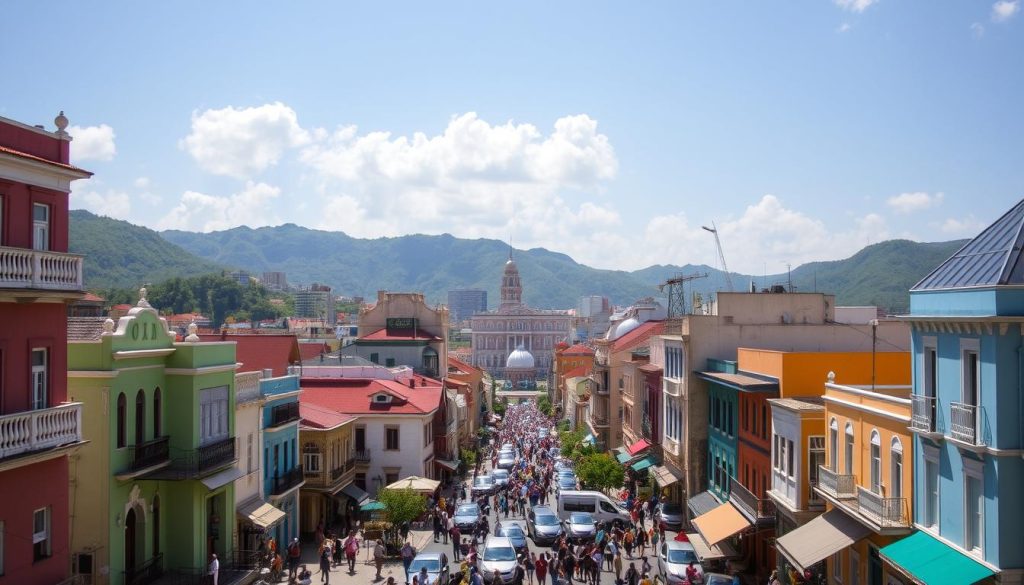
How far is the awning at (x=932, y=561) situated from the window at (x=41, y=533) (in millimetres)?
17253

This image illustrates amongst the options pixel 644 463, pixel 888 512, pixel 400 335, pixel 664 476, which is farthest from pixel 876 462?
pixel 400 335

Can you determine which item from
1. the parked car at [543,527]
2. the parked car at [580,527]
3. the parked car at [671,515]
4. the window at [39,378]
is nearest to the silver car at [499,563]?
the parked car at [580,527]

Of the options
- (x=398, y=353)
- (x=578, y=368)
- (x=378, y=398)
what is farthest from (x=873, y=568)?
(x=578, y=368)

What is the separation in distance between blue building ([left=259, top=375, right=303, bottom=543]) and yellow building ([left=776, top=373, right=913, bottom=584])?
62.5 ft

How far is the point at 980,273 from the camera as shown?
66.4 feet

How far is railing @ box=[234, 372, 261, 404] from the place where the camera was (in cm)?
3266

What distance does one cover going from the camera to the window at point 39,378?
18.2 meters

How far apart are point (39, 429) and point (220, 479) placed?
35.7ft

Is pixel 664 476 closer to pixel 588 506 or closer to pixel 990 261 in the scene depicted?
pixel 588 506

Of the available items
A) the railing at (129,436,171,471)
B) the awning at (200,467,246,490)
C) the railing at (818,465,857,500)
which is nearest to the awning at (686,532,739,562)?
the railing at (818,465,857,500)

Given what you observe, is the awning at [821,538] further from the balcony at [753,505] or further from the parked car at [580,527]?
the parked car at [580,527]

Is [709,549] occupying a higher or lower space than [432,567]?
lower

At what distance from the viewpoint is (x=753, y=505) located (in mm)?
33969

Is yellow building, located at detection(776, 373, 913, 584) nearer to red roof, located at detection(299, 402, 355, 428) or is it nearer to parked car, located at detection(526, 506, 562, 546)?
parked car, located at detection(526, 506, 562, 546)
